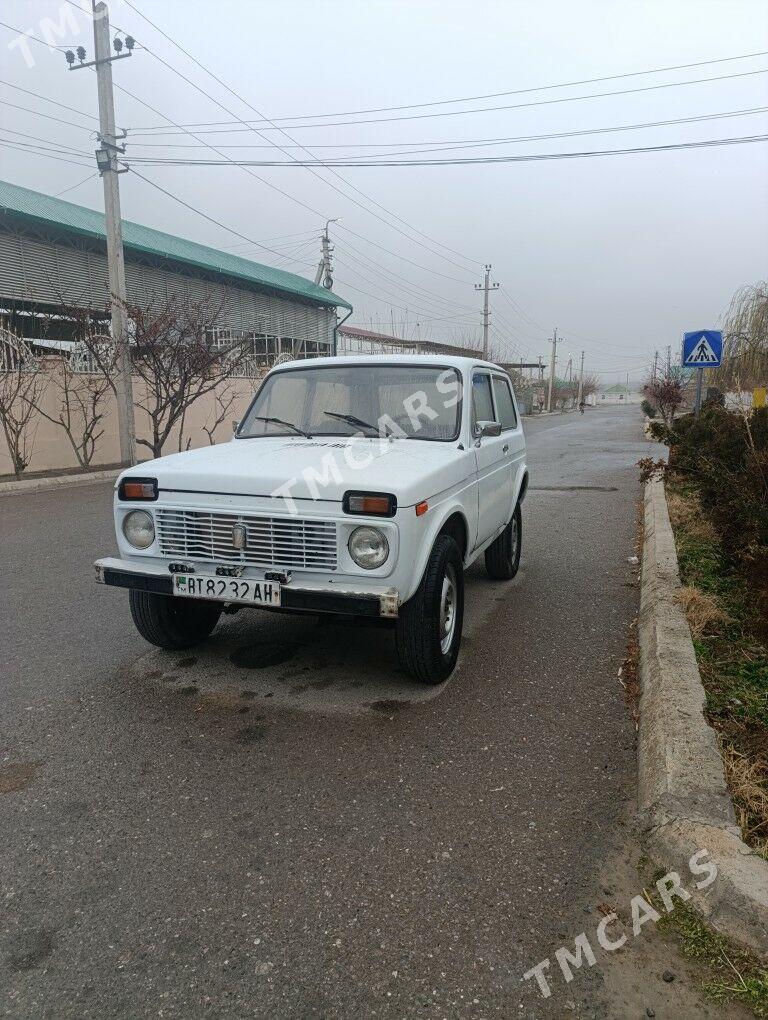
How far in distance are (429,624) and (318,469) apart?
100cm

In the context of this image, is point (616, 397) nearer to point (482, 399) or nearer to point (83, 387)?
point (83, 387)

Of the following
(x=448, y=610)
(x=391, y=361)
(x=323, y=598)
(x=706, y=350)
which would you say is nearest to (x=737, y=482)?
(x=448, y=610)

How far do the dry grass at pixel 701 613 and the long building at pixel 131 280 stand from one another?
47.7ft

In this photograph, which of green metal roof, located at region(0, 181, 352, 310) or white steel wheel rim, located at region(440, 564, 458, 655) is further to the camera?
green metal roof, located at region(0, 181, 352, 310)

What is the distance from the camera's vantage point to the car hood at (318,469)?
3.45m

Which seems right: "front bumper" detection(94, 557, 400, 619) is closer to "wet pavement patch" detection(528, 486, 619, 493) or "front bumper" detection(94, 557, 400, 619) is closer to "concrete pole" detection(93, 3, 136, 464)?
"wet pavement patch" detection(528, 486, 619, 493)

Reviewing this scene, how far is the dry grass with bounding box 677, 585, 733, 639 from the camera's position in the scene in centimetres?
437

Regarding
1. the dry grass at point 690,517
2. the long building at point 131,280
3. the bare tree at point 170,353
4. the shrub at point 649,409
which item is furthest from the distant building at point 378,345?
the dry grass at point 690,517

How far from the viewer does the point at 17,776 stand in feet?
9.84

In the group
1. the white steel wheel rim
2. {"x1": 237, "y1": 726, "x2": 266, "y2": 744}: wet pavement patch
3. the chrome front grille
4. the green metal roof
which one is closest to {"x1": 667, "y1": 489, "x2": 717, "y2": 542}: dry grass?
the white steel wheel rim

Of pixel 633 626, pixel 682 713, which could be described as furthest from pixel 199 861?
pixel 633 626

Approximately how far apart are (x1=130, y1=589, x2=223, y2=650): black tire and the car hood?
0.78m

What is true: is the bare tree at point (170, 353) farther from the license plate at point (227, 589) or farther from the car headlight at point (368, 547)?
the car headlight at point (368, 547)

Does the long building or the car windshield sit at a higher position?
the long building
